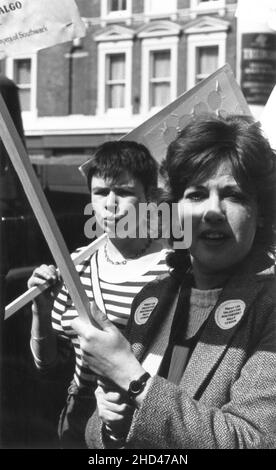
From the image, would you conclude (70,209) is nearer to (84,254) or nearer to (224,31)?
(84,254)

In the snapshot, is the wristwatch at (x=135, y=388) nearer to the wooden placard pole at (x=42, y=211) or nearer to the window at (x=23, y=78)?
the wooden placard pole at (x=42, y=211)

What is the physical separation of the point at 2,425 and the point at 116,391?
2.07ft

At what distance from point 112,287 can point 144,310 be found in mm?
127

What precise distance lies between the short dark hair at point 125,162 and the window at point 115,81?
0.12 metres

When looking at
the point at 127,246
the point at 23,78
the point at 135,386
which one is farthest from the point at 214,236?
the point at 23,78

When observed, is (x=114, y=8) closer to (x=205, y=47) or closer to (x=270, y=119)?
(x=205, y=47)

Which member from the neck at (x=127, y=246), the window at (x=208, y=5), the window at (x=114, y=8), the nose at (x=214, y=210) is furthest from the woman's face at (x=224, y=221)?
the window at (x=114, y=8)

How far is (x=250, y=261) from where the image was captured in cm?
216

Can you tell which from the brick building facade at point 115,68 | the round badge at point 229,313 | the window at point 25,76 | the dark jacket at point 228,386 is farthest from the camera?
the window at point 25,76

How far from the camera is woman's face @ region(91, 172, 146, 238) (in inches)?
92.4

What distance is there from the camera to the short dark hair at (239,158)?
7.05 ft

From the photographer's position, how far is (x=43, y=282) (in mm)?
2436

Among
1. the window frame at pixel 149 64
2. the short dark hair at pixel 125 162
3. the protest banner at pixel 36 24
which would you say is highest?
the protest banner at pixel 36 24
